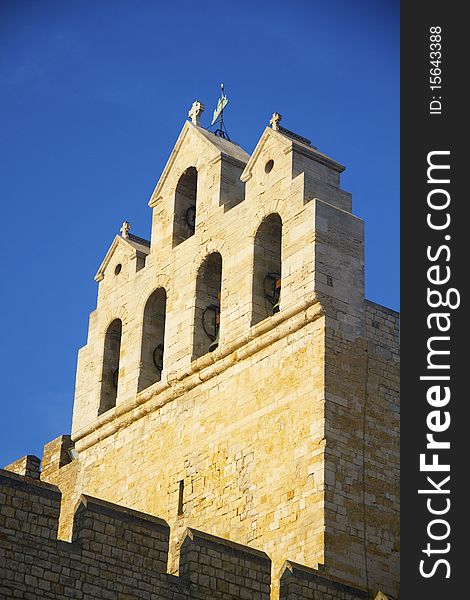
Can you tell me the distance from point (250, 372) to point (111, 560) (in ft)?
25.0

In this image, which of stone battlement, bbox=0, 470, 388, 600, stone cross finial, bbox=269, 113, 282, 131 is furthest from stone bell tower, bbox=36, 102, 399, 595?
stone battlement, bbox=0, 470, 388, 600

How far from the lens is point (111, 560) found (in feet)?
69.4

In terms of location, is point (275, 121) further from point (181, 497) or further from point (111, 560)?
point (111, 560)

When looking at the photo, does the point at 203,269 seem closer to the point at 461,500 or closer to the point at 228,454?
the point at 228,454

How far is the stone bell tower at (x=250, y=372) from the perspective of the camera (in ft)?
85.8

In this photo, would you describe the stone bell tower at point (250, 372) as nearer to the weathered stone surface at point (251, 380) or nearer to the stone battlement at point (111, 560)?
the weathered stone surface at point (251, 380)

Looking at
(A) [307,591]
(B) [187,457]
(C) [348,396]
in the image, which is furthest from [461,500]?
(B) [187,457]

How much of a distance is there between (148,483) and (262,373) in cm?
333

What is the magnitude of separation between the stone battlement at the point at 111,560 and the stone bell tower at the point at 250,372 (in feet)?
9.27

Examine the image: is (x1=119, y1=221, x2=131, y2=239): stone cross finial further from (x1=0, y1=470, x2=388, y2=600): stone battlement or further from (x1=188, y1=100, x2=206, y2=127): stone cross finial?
(x1=0, y1=470, x2=388, y2=600): stone battlement

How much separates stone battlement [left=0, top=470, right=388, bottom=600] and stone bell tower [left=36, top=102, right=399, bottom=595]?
2.83m

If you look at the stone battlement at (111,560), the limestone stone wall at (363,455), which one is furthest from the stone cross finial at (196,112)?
the stone battlement at (111,560)

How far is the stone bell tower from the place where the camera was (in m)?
26.1

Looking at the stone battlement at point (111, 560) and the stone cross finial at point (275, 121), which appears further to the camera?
the stone cross finial at point (275, 121)
